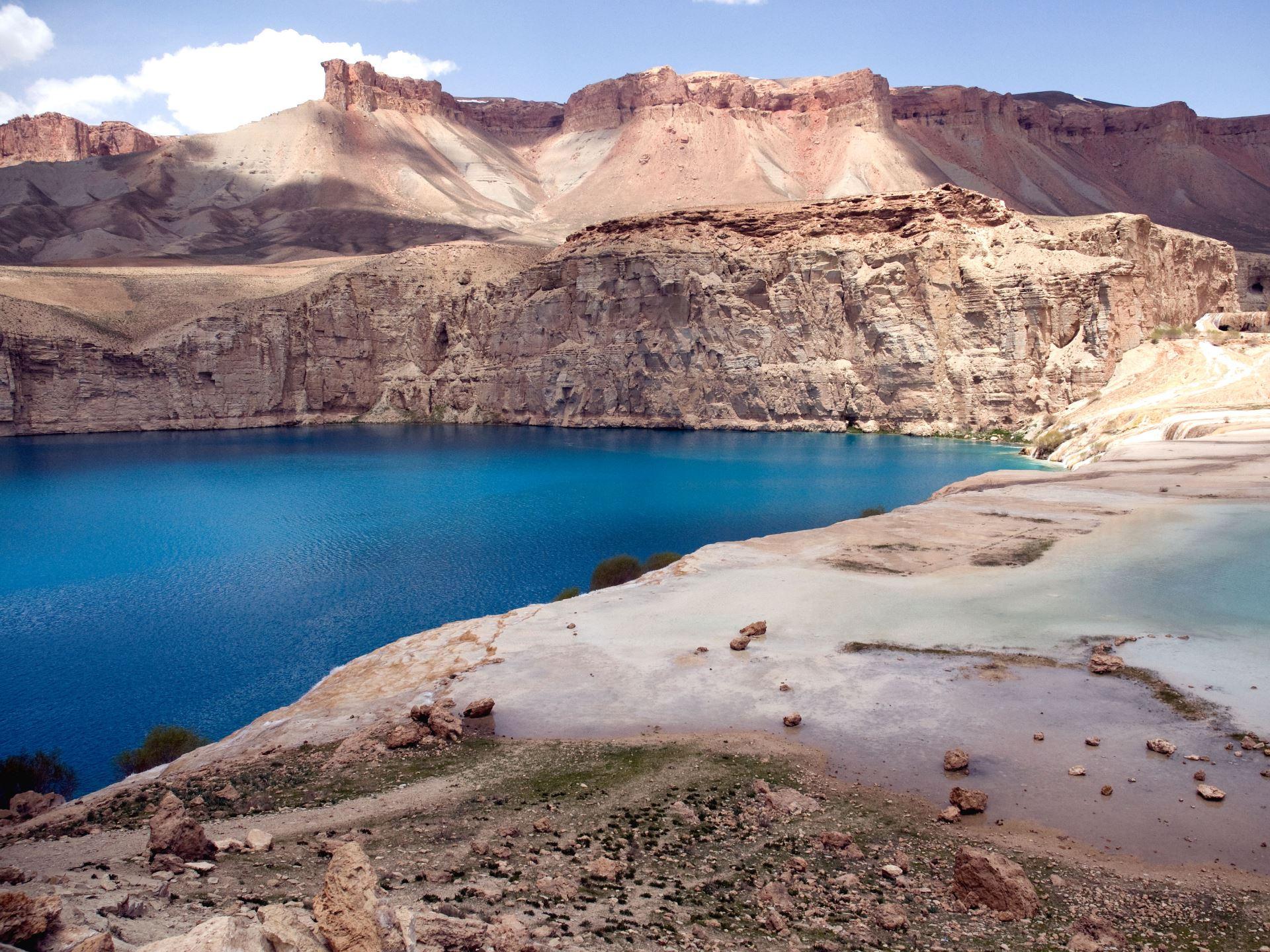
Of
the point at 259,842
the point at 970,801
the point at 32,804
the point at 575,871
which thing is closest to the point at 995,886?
the point at 970,801

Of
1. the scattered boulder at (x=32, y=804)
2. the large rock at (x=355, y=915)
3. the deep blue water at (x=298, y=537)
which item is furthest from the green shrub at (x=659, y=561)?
the large rock at (x=355, y=915)

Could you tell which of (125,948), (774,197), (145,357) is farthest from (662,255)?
(125,948)

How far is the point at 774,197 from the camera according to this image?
451 ft

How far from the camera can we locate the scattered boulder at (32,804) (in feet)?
40.3

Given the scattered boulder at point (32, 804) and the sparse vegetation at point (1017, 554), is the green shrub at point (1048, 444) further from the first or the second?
the scattered boulder at point (32, 804)

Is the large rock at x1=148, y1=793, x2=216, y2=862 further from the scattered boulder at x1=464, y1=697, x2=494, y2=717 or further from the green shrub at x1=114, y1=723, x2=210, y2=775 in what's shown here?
the green shrub at x1=114, y1=723, x2=210, y2=775

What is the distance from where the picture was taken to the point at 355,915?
21.8 feet

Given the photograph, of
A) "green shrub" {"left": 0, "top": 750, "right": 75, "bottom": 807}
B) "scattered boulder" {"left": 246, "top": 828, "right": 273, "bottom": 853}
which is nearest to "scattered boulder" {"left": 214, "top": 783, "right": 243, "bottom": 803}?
"scattered boulder" {"left": 246, "top": 828, "right": 273, "bottom": 853}

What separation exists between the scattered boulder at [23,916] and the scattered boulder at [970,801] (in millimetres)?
9291

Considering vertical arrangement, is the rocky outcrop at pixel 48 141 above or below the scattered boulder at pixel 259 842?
above

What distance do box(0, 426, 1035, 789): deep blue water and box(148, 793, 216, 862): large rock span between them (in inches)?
342

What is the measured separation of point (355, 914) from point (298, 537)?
3121 cm

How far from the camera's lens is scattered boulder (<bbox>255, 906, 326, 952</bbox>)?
616 cm

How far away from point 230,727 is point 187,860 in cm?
1002
